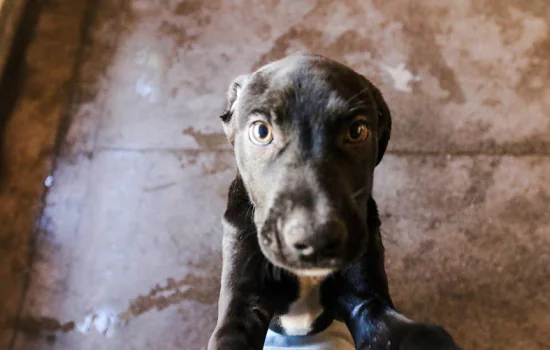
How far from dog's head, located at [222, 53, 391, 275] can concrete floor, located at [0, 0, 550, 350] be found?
1007mm

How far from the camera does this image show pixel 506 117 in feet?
9.43

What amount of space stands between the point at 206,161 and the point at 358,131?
1.31 metres

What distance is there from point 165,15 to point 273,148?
6.45 ft

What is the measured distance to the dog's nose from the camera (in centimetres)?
142

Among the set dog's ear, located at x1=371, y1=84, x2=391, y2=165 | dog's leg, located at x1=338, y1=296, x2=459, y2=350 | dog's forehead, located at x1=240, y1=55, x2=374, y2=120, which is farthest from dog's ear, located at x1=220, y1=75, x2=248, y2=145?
dog's leg, located at x1=338, y1=296, x2=459, y2=350

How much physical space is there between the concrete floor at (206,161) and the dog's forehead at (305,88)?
110 cm

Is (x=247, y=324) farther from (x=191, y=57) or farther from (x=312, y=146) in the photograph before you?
(x=191, y=57)

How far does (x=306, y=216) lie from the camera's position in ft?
4.75

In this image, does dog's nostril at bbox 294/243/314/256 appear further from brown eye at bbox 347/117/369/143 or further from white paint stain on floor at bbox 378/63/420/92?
white paint stain on floor at bbox 378/63/420/92

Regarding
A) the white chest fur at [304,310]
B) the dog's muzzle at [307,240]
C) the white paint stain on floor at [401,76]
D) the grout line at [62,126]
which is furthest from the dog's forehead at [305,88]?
the grout line at [62,126]

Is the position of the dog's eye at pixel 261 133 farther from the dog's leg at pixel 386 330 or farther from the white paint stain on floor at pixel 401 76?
the white paint stain on floor at pixel 401 76

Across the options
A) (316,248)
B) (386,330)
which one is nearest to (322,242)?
(316,248)

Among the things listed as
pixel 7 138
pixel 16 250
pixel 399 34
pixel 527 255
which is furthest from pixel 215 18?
pixel 527 255

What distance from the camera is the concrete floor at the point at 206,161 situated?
8.18 feet
